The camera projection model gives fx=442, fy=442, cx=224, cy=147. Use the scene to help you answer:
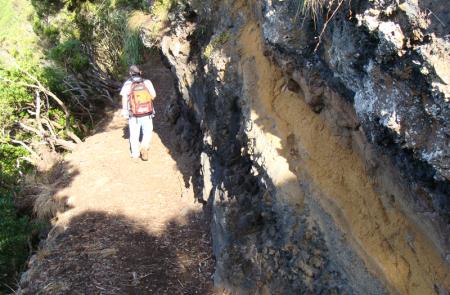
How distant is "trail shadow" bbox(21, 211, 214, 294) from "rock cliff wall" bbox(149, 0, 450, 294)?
1.49 ft

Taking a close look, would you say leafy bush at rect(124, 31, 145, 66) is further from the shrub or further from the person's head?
the shrub

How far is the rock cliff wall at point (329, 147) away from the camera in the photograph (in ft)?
7.97

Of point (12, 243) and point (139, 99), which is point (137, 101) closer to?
point (139, 99)

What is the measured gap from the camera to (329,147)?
3.84 meters

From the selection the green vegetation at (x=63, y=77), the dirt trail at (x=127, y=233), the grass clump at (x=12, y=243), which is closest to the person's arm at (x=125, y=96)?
the dirt trail at (x=127, y=233)

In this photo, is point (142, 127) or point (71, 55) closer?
point (142, 127)

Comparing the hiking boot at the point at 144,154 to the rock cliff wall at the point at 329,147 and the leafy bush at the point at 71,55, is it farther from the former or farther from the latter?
the leafy bush at the point at 71,55

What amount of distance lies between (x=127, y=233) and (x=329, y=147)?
139 inches

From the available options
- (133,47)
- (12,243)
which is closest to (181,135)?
(133,47)

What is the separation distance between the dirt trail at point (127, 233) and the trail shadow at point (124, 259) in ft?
0.04

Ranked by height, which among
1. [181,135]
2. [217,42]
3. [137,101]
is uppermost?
[217,42]

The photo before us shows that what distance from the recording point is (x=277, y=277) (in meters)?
4.14

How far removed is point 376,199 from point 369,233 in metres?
0.27

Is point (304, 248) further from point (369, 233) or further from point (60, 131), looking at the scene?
point (60, 131)
